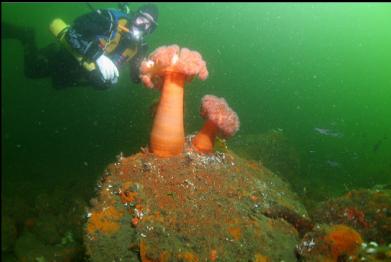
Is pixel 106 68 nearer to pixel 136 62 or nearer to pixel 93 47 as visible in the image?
pixel 93 47

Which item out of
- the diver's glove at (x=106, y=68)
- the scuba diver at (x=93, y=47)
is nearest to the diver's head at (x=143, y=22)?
the scuba diver at (x=93, y=47)

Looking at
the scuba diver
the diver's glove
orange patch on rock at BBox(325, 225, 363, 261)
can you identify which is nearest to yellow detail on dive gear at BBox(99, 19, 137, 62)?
the scuba diver

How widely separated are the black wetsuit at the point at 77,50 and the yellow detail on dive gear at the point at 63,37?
0.10 metres

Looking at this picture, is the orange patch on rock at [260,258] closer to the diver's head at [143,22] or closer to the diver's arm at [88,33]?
the diver's arm at [88,33]

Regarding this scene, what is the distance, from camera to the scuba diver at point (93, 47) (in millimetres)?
5781

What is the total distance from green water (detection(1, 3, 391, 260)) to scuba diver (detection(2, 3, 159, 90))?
312 cm

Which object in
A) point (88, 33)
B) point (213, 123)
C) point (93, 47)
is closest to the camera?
point (213, 123)

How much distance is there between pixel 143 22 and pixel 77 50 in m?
1.63

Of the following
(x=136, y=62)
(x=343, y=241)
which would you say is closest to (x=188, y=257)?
(x=343, y=241)

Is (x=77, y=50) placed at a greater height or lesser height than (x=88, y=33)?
lesser

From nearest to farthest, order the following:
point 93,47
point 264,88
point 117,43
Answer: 1. point 93,47
2. point 117,43
3. point 264,88

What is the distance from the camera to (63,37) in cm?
595

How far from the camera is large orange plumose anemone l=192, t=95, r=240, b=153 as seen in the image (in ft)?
17.6

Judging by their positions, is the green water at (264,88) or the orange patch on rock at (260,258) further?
the green water at (264,88)
